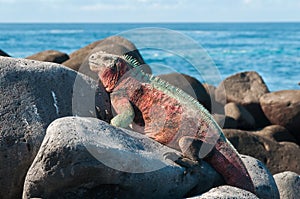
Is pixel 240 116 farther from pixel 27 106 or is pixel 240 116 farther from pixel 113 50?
pixel 27 106

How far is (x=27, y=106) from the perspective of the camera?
237 inches

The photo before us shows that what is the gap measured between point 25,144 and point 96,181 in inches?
35.7

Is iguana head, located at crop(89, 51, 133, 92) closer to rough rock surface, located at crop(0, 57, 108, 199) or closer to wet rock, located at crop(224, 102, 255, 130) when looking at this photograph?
rough rock surface, located at crop(0, 57, 108, 199)

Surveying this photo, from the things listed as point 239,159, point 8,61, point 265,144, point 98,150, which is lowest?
point 265,144

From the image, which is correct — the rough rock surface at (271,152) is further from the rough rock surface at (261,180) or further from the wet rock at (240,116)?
the wet rock at (240,116)

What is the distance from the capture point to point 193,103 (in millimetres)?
6336

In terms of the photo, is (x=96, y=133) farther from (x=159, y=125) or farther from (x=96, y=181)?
(x=159, y=125)

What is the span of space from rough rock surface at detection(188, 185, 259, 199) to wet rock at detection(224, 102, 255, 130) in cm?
808

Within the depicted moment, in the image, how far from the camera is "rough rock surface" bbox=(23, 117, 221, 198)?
5098 millimetres

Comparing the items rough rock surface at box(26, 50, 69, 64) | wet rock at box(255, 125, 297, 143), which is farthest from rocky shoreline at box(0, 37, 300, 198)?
rough rock surface at box(26, 50, 69, 64)

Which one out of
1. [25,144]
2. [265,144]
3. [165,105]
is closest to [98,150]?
[25,144]

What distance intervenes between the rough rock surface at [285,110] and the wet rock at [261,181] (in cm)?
768

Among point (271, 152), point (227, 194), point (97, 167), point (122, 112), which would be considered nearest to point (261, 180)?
point (227, 194)

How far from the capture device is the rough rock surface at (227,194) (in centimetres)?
→ 534
